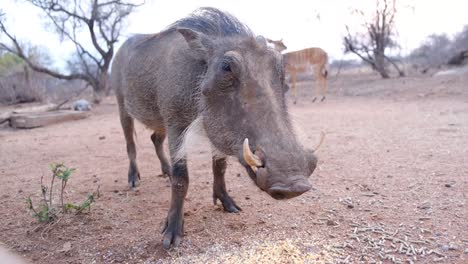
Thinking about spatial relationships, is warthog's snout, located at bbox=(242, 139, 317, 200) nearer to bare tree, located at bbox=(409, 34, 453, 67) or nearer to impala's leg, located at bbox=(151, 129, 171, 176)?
impala's leg, located at bbox=(151, 129, 171, 176)

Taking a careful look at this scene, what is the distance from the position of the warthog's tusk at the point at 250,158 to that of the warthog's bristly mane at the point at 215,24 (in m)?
0.90

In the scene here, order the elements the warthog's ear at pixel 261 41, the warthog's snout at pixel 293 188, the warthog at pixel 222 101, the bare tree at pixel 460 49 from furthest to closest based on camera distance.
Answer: the bare tree at pixel 460 49 < the warthog's ear at pixel 261 41 < the warthog at pixel 222 101 < the warthog's snout at pixel 293 188

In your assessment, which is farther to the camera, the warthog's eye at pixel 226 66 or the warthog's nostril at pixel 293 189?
the warthog's eye at pixel 226 66

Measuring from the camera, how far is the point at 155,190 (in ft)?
11.8

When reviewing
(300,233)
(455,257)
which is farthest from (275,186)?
(455,257)

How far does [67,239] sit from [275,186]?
1.53 meters

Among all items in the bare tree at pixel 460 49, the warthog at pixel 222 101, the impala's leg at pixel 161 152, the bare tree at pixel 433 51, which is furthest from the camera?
the bare tree at pixel 433 51

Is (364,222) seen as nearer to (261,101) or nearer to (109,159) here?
(261,101)

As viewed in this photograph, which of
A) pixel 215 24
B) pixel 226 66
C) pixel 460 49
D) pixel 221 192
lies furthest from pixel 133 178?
pixel 460 49

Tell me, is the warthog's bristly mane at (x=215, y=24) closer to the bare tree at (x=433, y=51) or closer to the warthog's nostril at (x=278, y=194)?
the warthog's nostril at (x=278, y=194)

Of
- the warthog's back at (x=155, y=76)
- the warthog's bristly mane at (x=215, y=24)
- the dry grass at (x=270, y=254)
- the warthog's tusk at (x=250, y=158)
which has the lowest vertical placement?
the dry grass at (x=270, y=254)

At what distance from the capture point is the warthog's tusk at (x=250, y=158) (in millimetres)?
1729

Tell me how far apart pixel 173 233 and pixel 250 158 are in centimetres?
96

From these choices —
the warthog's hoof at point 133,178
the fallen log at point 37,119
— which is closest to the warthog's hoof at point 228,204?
the warthog's hoof at point 133,178
